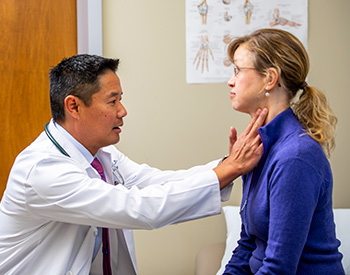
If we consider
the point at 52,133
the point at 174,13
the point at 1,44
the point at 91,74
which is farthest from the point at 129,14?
the point at 52,133

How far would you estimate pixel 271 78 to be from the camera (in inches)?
49.5

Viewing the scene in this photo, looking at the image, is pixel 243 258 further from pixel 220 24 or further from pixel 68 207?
pixel 220 24

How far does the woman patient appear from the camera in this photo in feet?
3.52

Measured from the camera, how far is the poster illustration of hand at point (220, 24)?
215 centimetres

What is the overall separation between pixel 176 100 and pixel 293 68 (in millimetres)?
991

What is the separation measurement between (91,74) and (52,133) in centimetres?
25

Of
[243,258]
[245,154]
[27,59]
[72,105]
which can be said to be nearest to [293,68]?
[245,154]

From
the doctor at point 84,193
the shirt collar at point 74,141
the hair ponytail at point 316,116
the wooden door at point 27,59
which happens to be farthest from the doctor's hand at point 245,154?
the wooden door at point 27,59

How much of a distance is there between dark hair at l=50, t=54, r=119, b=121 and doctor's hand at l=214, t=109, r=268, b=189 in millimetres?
532

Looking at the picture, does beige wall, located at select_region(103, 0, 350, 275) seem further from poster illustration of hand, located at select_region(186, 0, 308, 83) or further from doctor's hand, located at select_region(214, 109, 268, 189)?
doctor's hand, located at select_region(214, 109, 268, 189)

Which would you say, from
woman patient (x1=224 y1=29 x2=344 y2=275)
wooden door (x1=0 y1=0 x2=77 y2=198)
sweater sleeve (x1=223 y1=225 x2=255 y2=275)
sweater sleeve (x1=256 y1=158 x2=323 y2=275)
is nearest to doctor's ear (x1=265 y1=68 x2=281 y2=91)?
woman patient (x1=224 y1=29 x2=344 y2=275)

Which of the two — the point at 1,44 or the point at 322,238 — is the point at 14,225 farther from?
the point at 1,44

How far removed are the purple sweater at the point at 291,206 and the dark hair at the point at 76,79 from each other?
0.61 metres

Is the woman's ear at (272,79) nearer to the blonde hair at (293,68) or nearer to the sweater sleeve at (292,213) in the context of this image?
the blonde hair at (293,68)
